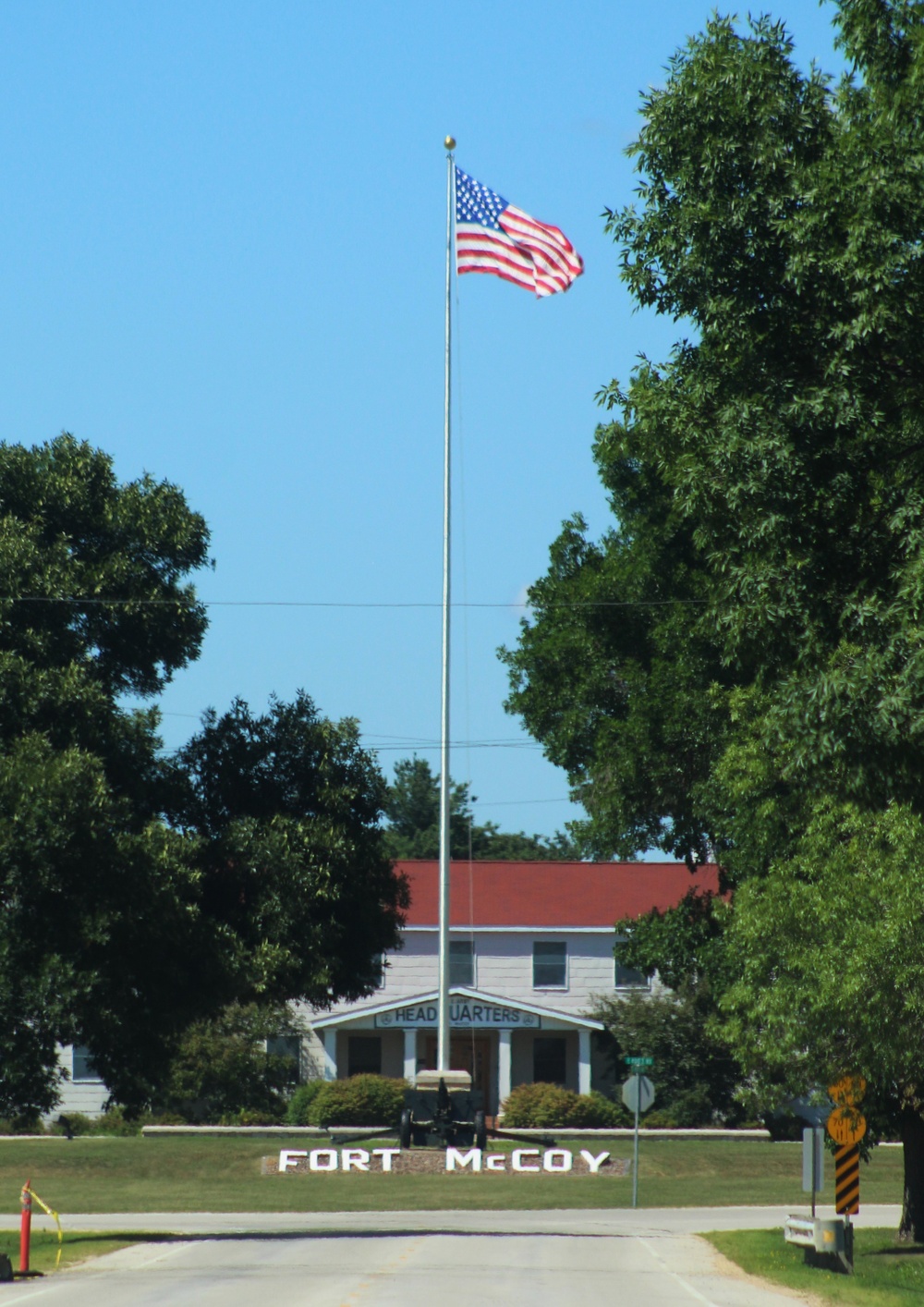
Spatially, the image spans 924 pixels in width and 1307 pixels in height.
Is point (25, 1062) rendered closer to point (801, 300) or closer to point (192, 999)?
point (192, 999)

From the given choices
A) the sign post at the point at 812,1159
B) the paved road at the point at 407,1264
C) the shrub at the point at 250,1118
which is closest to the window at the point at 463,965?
the shrub at the point at 250,1118

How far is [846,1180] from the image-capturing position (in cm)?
2292

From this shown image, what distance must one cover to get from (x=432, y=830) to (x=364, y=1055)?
40.1 m

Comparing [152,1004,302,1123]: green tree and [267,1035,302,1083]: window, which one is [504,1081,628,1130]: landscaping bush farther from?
[267,1035,302,1083]: window

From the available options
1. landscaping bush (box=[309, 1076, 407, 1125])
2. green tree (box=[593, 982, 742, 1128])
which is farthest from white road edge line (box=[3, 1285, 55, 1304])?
green tree (box=[593, 982, 742, 1128])

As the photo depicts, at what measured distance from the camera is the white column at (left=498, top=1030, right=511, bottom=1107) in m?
50.3

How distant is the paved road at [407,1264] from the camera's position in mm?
15398

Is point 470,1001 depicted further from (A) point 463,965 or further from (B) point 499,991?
(A) point 463,965

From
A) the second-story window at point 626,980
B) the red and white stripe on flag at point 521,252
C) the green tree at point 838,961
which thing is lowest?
the second-story window at point 626,980

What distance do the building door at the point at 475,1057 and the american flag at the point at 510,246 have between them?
2929 centimetres

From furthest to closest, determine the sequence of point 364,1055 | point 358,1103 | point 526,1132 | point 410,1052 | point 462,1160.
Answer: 1. point 364,1055
2. point 410,1052
3. point 358,1103
4. point 526,1132
5. point 462,1160

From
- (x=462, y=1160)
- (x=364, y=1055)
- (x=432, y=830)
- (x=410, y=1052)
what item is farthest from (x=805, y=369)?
(x=432, y=830)

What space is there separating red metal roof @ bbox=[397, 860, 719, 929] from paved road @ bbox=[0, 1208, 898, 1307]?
923 inches

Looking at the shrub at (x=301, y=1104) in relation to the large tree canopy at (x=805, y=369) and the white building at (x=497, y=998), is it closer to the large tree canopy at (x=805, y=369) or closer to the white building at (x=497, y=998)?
the white building at (x=497, y=998)
